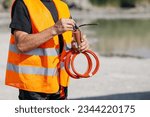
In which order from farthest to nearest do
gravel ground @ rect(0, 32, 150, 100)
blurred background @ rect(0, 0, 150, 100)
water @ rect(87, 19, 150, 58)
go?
water @ rect(87, 19, 150, 58) → blurred background @ rect(0, 0, 150, 100) → gravel ground @ rect(0, 32, 150, 100)

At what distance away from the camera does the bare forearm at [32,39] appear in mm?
3529

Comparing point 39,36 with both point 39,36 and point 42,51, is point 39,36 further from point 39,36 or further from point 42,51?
point 42,51

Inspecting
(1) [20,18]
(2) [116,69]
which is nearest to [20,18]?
(1) [20,18]

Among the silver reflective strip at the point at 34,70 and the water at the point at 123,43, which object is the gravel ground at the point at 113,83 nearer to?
the water at the point at 123,43

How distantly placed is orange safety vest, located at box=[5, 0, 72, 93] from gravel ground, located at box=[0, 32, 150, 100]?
493 cm

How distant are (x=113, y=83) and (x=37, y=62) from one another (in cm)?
676

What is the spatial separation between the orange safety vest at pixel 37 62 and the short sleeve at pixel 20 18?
0.03 meters

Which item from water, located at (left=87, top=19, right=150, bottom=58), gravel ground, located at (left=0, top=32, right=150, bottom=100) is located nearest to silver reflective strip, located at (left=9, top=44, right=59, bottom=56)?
gravel ground, located at (left=0, top=32, right=150, bottom=100)

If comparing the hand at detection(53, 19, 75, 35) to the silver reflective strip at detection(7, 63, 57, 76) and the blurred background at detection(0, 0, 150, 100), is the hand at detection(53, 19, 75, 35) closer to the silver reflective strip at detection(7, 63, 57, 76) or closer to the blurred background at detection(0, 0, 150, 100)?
the silver reflective strip at detection(7, 63, 57, 76)

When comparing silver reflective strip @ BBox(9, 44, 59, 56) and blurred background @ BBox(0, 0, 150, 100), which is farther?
blurred background @ BBox(0, 0, 150, 100)

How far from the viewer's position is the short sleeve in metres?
3.62

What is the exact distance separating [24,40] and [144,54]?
12564 mm

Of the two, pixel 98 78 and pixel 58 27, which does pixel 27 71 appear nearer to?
pixel 58 27

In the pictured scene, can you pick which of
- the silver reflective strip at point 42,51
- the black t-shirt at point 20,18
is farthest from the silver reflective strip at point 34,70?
the black t-shirt at point 20,18
